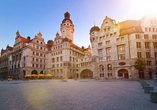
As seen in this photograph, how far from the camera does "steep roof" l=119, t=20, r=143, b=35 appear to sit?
142 ft

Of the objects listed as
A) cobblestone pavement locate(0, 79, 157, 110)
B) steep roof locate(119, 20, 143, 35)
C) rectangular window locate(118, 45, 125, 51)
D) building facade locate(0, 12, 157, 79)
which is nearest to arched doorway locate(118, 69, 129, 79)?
building facade locate(0, 12, 157, 79)

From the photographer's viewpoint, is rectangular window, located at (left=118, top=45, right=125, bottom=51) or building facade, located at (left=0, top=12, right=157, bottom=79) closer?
building facade, located at (left=0, top=12, right=157, bottom=79)

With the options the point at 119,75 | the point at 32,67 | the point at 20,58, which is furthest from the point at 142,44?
the point at 20,58

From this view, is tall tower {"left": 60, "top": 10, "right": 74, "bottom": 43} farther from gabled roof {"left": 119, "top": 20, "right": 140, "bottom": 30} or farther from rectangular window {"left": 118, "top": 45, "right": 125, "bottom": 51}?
rectangular window {"left": 118, "top": 45, "right": 125, "bottom": 51}

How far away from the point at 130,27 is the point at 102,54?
53.3ft

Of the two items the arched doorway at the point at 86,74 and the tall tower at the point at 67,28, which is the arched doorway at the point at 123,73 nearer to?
the arched doorway at the point at 86,74

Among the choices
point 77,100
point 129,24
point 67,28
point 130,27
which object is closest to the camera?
point 77,100

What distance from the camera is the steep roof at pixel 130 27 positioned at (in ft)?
142

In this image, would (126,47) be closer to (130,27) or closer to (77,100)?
(130,27)

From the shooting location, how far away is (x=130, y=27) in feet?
145

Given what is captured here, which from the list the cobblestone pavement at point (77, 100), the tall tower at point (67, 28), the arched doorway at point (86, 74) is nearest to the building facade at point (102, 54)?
the arched doorway at point (86, 74)

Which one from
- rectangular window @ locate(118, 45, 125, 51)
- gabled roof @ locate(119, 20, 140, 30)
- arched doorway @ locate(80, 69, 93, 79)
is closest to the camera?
rectangular window @ locate(118, 45, 125, 51)

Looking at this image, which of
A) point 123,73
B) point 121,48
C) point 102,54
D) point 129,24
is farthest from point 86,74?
point 129,24

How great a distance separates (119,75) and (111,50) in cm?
1110
